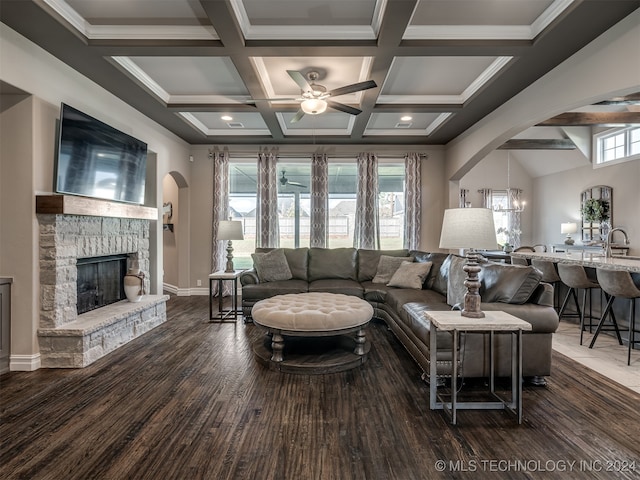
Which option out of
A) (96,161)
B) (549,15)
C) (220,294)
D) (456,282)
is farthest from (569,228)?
(96,161)

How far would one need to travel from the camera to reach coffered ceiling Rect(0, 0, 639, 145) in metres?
2.61

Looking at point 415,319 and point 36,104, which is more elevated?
point 36,104

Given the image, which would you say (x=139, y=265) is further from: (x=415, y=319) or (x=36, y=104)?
(x=415, y=319)

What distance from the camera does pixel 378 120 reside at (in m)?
5.34

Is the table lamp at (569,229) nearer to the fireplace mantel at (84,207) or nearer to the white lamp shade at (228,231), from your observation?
the white lamp shade at (228,231)

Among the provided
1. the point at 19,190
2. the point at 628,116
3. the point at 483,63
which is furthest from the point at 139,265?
the point at 628,116

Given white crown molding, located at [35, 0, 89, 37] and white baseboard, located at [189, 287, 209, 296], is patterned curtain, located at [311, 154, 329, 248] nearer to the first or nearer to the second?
white baseboard, located at [189, 287, 209, 296]

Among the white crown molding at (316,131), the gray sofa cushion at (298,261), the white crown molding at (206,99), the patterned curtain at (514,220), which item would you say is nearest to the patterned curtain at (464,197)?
the patterned curtain at (514,220)

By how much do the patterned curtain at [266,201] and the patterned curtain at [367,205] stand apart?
5.38 ft

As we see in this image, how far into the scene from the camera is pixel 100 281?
395cm

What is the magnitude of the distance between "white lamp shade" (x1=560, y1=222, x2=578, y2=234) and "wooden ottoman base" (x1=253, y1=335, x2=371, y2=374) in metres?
7.90

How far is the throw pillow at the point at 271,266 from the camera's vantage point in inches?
196

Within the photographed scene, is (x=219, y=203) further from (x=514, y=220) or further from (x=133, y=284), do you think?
(x=514, y=220)

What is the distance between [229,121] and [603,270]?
5.48m
